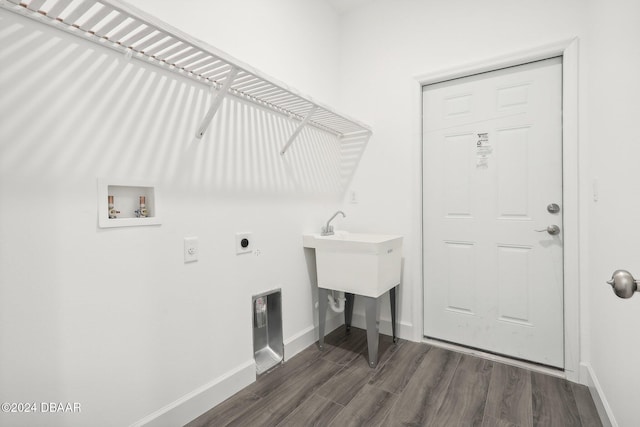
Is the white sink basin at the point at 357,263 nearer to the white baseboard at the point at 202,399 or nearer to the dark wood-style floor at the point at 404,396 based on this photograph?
the dark wood-style floor at the point at 404,396

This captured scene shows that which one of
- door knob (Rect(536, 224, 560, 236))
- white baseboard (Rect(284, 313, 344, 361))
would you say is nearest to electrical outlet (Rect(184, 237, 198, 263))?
white baseboard (Rect(284, 313, 344, 361))

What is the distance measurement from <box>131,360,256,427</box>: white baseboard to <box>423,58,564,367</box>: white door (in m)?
1.44

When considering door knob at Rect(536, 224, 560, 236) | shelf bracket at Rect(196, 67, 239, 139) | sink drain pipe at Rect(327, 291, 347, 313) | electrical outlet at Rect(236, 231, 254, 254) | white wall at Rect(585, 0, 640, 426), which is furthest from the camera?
sink drain pipe at Rect(327, 291, 347, 313)

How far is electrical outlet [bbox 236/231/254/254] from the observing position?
1764mm

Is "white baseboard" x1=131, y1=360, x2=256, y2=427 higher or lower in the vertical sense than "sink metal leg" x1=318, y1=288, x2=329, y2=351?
lower

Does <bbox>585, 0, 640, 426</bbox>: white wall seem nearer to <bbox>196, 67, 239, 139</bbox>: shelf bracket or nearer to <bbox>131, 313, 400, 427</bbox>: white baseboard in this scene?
<bbox>196, 67, 239, 139</bbox>: shelf bracket

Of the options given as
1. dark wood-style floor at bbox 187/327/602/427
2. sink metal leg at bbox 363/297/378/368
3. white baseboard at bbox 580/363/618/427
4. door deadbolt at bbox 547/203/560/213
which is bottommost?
dark wood-style floor at bbox 187/327/602/427

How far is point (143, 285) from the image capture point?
4.37ft

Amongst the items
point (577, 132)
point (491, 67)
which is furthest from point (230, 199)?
point (577, 132)

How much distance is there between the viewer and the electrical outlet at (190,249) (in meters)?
1.50

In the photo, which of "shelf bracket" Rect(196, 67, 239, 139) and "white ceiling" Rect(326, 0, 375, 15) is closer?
"shelf bracket" Rect(196, 67, 239, 139)

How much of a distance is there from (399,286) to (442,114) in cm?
138

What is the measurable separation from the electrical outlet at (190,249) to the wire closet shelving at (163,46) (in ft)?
1.73

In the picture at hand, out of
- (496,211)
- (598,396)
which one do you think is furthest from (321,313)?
(598,396)
